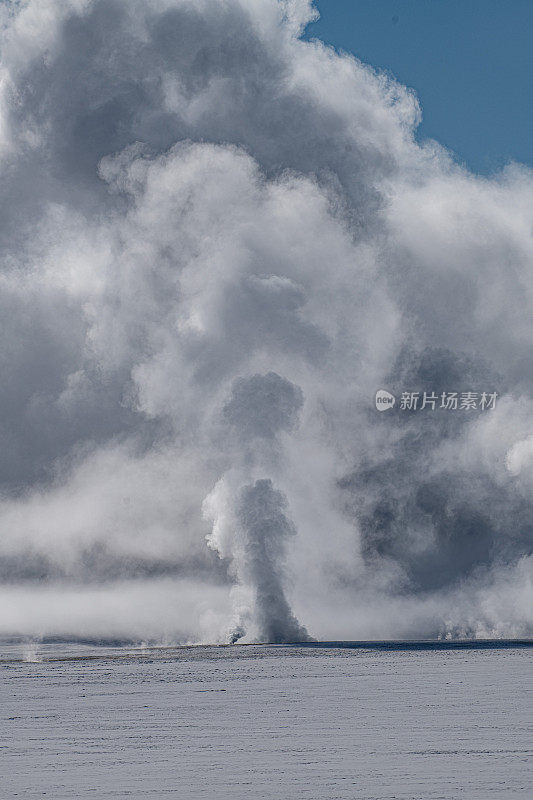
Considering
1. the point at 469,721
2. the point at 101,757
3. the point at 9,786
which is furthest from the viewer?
the point at 469,721

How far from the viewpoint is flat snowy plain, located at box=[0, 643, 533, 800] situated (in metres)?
25.9

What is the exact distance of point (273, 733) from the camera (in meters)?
36.1

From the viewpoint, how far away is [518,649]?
9100 cm

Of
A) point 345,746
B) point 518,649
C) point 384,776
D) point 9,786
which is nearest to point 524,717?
point 345,746

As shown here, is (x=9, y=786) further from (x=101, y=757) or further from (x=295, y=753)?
(x=295, y=753)

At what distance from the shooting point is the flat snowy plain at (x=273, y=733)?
2589 cm

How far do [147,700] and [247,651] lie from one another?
48635 mm

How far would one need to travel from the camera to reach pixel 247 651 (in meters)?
96.6

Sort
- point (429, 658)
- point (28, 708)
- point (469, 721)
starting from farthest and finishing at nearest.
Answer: point (429, 658)
point (28, 708)
point (469, 721)

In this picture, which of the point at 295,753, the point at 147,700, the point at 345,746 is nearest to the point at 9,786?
the point at 295,753

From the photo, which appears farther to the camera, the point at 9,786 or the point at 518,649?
the point at 518,649

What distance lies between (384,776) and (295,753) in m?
5.04

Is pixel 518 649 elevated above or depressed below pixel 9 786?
above

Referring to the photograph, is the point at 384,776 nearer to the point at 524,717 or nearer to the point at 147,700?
the point at 524,717
